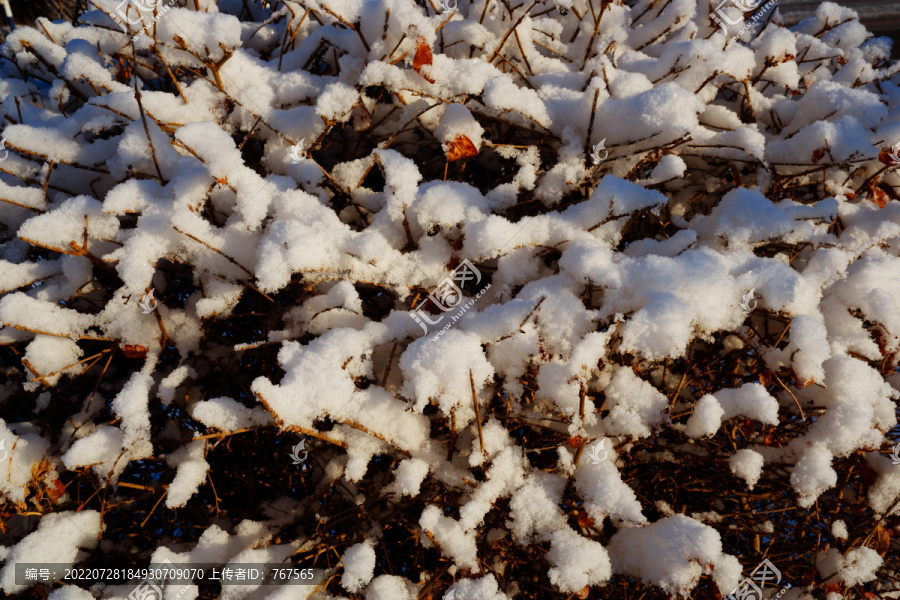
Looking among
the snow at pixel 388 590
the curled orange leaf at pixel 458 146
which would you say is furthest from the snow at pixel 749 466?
the curled orange leaf at pixel 458 146

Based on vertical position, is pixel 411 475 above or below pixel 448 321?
below

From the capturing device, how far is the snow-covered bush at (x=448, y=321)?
115cm

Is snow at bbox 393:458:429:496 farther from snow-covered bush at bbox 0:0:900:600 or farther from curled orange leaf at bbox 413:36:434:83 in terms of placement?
curled orange leaf at bbox 413:36:434:83

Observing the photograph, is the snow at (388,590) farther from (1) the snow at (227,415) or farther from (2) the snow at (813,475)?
(2) the snow at (813,475)

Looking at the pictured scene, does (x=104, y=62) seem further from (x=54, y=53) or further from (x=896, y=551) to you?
(x=896, y=551)

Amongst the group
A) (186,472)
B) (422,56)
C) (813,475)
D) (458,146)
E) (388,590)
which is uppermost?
(422,56)

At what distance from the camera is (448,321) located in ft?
4.13

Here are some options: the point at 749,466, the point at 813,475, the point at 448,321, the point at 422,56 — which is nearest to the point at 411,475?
the point at 448,321

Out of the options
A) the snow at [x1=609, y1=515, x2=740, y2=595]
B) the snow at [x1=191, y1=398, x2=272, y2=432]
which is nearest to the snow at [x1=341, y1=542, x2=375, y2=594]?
the snow at [x1=191, y1=398, x2=272, y2=432]

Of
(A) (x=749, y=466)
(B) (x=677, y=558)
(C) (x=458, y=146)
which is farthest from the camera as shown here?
(C) (x=458, y=146)

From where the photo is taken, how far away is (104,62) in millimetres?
1703

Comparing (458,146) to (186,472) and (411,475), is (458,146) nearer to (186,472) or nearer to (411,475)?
(411,475)

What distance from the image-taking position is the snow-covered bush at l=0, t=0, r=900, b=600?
3.78 feet

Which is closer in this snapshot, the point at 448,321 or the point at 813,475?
the point at 813,475
